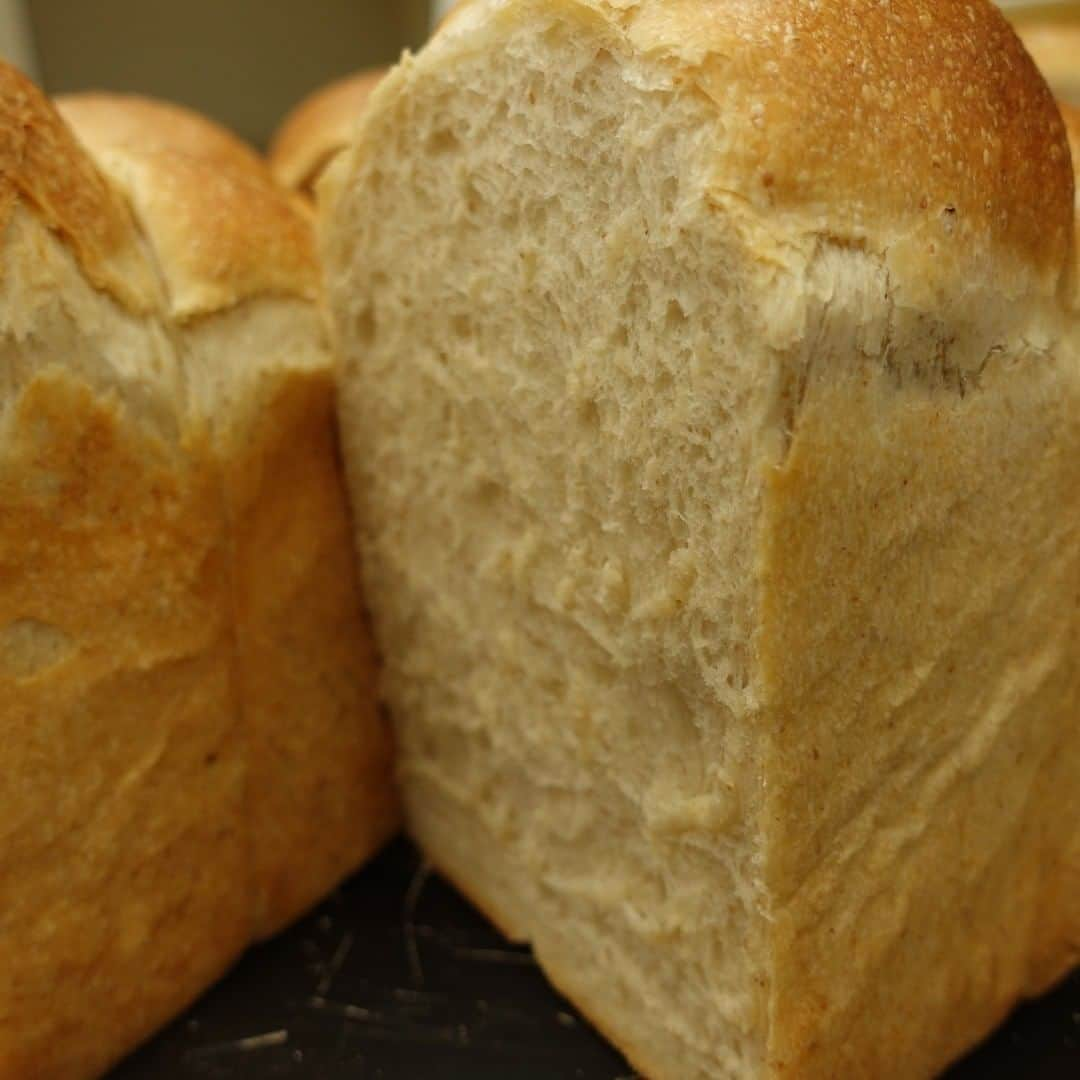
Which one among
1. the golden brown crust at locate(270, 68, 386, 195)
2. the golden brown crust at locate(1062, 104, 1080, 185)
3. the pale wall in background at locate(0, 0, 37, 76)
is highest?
the pale wall in background at locate(0, 0, 37, 76)

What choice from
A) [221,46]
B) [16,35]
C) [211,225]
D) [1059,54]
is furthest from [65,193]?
[221,46]

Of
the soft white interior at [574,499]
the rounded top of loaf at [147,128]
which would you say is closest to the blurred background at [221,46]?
the rounded top of loaf at [147,128]

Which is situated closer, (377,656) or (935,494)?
(935,494)

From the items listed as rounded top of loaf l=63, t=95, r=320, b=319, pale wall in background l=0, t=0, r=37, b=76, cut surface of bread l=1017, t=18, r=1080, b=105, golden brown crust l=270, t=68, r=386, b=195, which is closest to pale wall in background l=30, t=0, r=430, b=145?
pale wall in background l=0, t=0, r=37, b=76

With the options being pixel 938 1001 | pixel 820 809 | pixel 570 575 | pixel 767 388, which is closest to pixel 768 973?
pixel 820 809

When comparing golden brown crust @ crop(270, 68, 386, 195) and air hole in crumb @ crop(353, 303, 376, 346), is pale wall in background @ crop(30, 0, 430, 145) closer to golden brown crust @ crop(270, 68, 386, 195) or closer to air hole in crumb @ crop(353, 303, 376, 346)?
golden brown crust @ crop(270, 68, 386, 195)

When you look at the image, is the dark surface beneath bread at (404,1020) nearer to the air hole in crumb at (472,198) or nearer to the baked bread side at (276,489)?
the baked bread side at (276,489)

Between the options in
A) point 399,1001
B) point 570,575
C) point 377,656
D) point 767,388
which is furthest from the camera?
point 377,656

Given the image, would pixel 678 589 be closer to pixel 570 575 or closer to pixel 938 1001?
pixel 570 575
